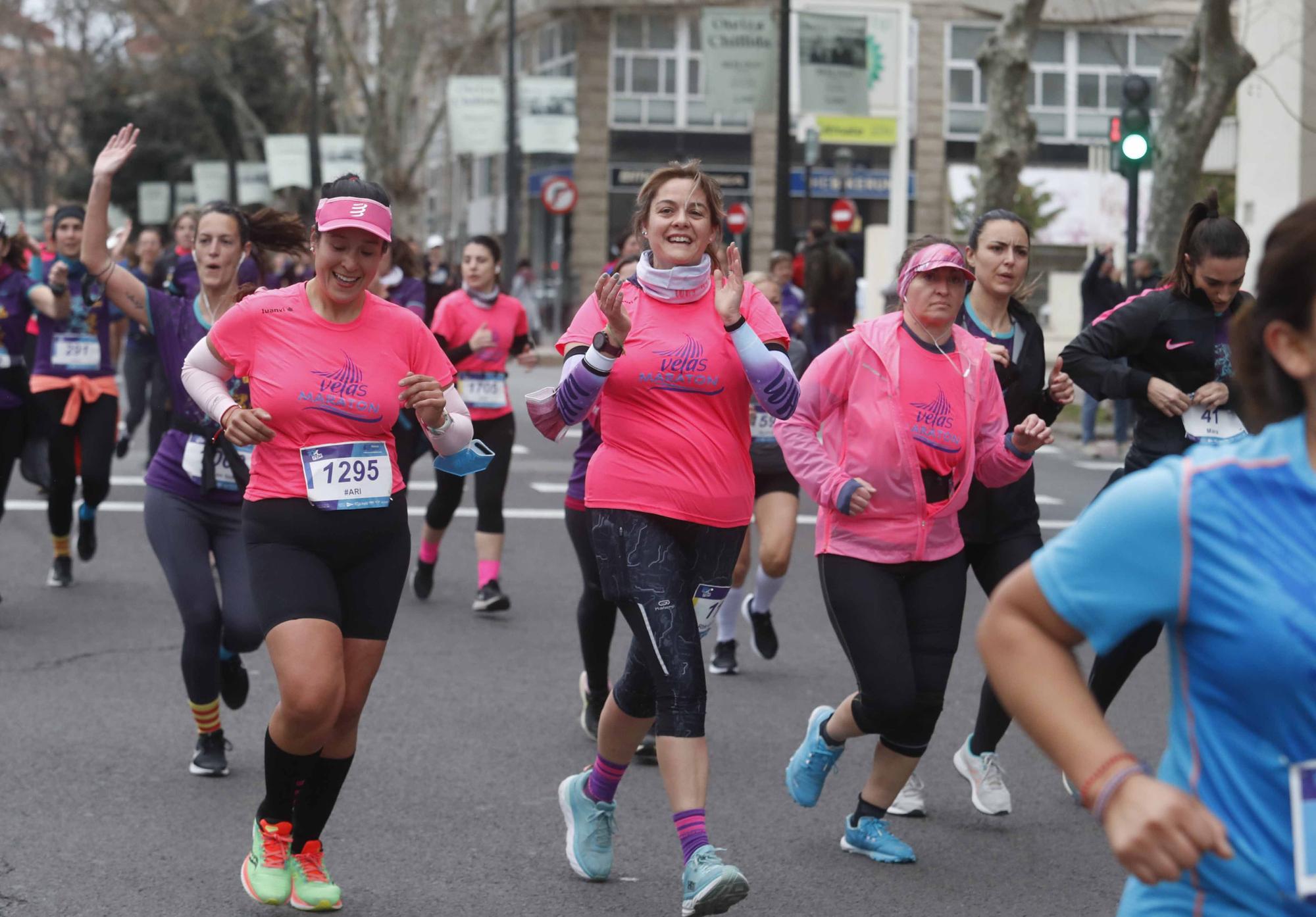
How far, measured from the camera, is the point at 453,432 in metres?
5.03

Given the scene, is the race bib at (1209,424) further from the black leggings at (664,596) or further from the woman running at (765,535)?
the woman running at (765,535)

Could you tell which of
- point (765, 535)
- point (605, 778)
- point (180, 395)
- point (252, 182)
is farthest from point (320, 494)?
point (252, 182)

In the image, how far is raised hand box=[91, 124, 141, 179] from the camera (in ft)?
20.5

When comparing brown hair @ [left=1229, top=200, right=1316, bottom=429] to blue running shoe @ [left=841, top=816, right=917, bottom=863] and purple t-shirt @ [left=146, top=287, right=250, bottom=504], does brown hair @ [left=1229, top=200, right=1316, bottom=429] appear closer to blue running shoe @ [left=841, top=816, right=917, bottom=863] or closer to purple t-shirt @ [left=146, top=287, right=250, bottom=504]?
blue running shoe @ [left=841, top=816, right=917, bottom=863]

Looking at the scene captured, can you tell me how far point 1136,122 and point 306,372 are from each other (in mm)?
13625

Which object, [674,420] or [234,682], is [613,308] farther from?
[234,682]

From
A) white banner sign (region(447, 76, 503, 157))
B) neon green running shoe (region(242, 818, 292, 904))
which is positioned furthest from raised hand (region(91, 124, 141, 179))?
white banner sign (region(447, 76, 503, 157))

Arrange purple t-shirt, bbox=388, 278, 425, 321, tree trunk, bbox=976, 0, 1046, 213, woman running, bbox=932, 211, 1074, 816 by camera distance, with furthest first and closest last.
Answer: tree trunk, bbox=976, 0, 1046, 213, purple t-shirt, bbox=388, 278, 425, 321, woman running, bbox=932, 211, 1074, 816

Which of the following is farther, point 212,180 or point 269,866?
point 212,180

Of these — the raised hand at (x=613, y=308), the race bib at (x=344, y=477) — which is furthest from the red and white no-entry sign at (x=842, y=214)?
the race bib at (x=344, y=477)

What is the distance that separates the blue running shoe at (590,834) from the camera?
5273 millimetres

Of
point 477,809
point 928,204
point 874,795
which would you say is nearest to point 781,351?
point 874,795

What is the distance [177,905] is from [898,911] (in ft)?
6.44

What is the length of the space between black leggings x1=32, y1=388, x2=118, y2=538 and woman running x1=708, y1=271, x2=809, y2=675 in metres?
3.72
